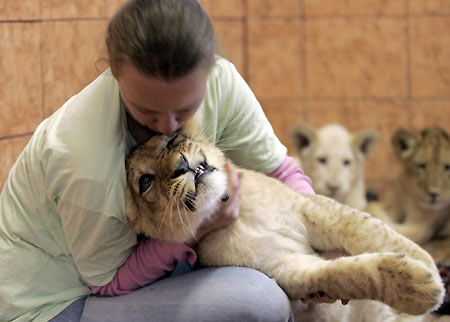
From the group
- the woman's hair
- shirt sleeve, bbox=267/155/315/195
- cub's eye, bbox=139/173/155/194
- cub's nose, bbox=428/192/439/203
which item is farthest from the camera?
cub's nose, bbox=428/192/439/203

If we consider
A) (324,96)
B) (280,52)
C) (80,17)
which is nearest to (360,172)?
(324,96)

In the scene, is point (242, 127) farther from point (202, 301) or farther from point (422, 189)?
point (422, 189)

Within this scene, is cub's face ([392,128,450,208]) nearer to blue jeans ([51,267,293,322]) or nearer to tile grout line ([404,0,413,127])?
tile grout line ([404,0,413,127])

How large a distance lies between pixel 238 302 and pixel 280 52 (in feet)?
9.27

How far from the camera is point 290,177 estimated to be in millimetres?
2006

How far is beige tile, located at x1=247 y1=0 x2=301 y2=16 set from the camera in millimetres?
4023

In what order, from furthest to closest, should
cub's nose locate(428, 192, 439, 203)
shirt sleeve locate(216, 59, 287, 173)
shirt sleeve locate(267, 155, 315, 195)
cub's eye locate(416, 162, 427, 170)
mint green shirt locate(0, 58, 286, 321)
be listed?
1. cub's eye locate(416, 162, 427, 170)
2. cub's nose locate(428, 192, 439, 203)
3. shirt sleeve locate(267, 155, 315, 195)
4. shirt sleeve locate(216, 59, 287, 173)
5. mint green shirt locate(0, 58, 286, 321)

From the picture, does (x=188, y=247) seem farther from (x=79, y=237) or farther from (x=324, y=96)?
(x=324, y=96)

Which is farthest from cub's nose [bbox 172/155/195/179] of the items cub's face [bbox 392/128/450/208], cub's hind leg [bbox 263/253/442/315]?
cub's face [bbox 392/128/450/208]

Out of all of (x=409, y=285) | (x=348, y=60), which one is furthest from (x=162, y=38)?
(x=348, y=60)

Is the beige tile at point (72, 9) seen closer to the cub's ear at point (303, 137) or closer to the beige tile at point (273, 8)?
the cub's ear at point (303, 137)

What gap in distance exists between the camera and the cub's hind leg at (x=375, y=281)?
56.1 inches

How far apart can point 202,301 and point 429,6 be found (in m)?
3.17

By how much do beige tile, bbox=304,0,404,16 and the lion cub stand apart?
250 centimetres
